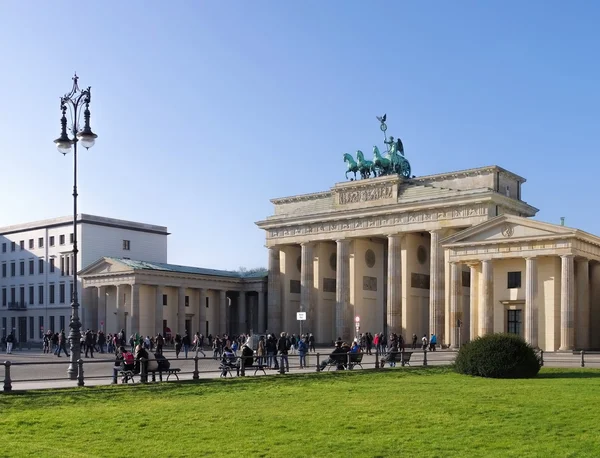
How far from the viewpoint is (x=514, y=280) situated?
5400 cm

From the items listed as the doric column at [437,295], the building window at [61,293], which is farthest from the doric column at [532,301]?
the building window at [61,293]

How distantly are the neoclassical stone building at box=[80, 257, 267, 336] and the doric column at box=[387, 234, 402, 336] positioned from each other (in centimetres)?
1748

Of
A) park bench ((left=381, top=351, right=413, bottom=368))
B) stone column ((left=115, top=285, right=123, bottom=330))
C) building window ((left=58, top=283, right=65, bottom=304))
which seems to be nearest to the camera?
A: park bench ((left=381, top=351, right=413, bottom=368))

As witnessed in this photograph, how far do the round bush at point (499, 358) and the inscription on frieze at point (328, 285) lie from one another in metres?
47.4

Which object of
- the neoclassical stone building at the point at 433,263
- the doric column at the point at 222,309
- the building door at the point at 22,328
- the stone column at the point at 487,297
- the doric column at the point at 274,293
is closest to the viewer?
the neoclassical stone building at the point at 433,263

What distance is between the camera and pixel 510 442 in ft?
48.4

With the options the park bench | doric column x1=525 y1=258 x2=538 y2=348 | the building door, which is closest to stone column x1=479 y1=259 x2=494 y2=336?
doric column x1=525 y1=258 x2=538 y2=348

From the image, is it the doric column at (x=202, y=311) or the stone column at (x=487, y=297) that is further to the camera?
the doric column at (x=202, y=311)

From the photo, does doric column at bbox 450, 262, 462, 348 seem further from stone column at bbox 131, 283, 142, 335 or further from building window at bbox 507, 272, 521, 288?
stone column at bbox 131, 283, 142, 335

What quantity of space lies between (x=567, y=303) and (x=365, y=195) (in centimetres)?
2476

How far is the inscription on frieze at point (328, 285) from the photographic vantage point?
77.8m

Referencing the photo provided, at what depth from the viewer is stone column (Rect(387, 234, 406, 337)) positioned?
6919 centimetres

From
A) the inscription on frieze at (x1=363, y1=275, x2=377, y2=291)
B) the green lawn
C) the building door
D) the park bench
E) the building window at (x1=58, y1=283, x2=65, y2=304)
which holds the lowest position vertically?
the building door

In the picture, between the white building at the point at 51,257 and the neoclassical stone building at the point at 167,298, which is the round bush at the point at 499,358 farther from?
the white building at the point at 51,257
